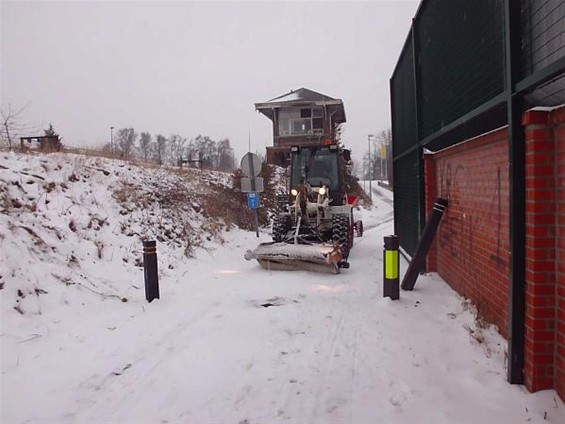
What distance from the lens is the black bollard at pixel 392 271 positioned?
6164 millimetres

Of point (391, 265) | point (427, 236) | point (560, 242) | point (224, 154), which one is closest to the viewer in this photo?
point (560, 242)

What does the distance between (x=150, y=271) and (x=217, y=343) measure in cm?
205

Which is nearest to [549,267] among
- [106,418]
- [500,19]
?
[500,19]

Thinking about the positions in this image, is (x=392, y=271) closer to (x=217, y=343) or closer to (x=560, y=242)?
(x=217, y=343)

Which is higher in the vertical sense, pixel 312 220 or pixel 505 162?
pixel 505 162

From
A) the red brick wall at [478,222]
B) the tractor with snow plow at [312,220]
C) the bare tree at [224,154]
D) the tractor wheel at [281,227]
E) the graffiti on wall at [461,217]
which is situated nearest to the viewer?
the red brick wall at [478,222]

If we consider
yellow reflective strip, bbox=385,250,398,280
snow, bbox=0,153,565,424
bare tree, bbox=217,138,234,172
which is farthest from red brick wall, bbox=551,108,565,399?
bare tree, bbox=217,138,234,172

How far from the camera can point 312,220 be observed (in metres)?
10.5

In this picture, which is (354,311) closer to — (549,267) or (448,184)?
(448,184)

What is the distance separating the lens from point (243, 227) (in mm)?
15227

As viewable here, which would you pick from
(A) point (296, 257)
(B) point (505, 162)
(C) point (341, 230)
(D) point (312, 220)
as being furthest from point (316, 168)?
(B) point (505, 162)

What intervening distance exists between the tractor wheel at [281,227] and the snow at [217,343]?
76.6 inches

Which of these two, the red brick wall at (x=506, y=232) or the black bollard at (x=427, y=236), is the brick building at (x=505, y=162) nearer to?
the red brick wall at (x=506, y=232)

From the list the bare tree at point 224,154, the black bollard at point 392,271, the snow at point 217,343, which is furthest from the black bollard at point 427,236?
the bare tree at point 224,154
